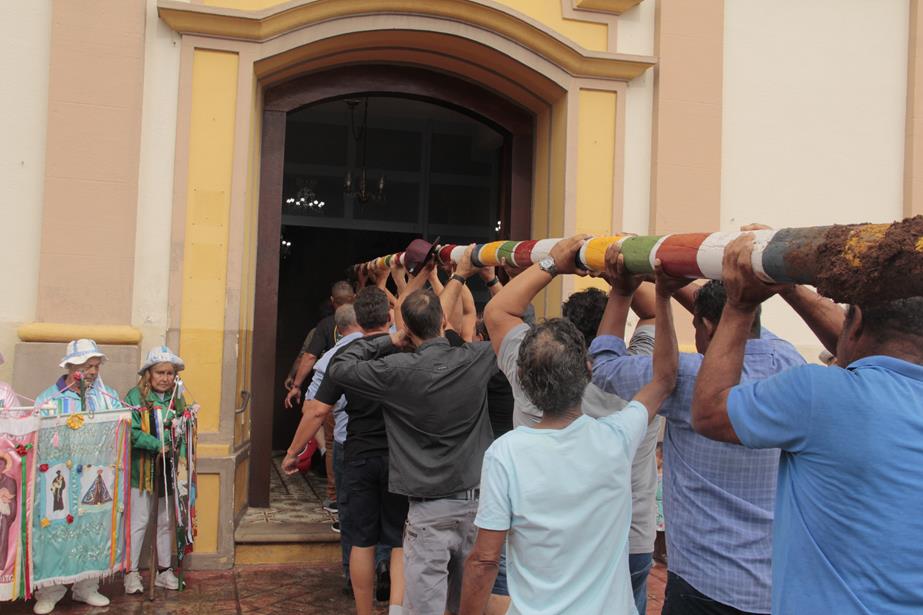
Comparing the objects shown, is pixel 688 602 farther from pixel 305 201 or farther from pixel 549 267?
pixel 305 201

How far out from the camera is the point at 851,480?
1.91 meters

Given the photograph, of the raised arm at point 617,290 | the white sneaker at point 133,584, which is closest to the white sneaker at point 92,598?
the white sneaker at point 133,584

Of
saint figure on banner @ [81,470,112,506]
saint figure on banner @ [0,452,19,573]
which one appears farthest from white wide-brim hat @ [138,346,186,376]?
saint figure on banner @ [0,452,19,573]

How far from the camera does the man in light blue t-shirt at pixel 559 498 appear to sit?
102 inches

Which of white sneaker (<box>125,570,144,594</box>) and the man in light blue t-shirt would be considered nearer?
the man in light blue t-shirt

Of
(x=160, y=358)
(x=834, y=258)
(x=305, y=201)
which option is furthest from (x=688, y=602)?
(x=305, y=201)

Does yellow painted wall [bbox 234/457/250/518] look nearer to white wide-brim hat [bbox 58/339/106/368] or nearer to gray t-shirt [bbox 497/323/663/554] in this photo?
white wide-brim hat [bbox 58/339/106/368]

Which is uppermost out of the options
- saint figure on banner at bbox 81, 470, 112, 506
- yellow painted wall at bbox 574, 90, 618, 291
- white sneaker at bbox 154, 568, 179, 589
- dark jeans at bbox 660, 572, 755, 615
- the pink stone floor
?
yellow painted wall at bbox 574, 90, 618, 291

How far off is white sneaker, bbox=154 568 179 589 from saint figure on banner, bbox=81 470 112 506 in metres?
0.75

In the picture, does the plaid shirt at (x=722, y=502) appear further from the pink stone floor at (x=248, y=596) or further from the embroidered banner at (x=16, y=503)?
the embroidered banner at (x=16, y=503)

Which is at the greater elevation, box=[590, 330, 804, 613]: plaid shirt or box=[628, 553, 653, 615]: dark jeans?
box=[590, 330, 804, 613]: plaid shirt

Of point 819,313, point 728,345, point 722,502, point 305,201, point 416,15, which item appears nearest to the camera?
point 728,345

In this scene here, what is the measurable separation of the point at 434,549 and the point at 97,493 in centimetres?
242

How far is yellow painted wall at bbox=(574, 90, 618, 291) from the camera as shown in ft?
23.6
